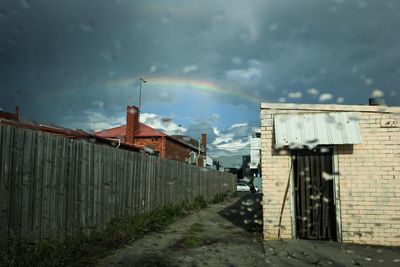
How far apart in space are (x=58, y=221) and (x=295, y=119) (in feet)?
18.9

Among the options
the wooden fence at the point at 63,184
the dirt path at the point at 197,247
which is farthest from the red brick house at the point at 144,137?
the wooden fence at the point at 63,184

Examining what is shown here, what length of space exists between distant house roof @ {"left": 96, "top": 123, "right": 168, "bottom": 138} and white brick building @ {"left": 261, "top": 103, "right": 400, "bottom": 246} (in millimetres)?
25699

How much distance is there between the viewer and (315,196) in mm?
9492

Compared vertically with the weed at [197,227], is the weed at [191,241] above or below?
below

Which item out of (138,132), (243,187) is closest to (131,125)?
(138,132)

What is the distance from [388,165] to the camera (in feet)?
30.2

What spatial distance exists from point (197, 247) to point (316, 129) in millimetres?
3850

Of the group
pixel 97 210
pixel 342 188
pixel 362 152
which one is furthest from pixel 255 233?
pixel 97 210

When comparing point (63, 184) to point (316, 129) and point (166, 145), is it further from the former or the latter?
point (166, 145)

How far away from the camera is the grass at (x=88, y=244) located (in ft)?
18.4

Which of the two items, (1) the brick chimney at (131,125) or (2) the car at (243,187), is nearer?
(1) the brick chimney at (131,125)

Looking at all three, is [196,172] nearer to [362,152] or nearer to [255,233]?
[255,233]

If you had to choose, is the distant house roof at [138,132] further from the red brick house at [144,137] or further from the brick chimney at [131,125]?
the brick chimney at [131,125]

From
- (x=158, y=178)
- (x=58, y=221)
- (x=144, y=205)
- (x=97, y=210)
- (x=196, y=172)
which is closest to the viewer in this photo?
(x=58, y=221)
